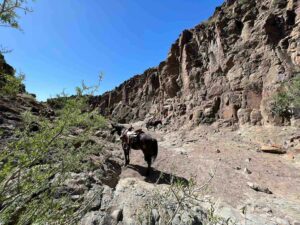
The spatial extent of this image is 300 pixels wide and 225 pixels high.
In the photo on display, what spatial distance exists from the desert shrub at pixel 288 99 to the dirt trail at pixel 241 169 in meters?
1.40

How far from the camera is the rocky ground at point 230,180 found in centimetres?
574

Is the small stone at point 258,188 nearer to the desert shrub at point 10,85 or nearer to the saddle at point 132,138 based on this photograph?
the saddle at point 132,138

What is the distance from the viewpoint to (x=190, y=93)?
2609 cm

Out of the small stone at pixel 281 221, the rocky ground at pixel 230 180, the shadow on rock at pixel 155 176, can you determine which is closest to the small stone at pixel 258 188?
the rocky ground at pixel 230 180

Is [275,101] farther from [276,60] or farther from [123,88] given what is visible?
[123,88]

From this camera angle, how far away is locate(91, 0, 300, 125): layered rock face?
56.5 ft

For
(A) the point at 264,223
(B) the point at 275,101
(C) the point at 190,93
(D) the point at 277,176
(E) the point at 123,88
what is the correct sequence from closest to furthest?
(A) the point at 264,223 → (D) the point at 277,176 → (B) the point at 275,101 → (C) the point at 190,93 → (E) the point at 123,88

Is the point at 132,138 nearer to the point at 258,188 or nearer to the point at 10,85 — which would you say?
the point at 258,188

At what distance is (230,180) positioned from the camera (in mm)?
8555

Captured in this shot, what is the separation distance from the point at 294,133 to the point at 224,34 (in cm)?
1523

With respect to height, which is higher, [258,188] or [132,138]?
[132,138]

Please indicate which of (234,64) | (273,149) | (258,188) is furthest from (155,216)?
(234,64)

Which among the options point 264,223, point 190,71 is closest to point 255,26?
point 190,71

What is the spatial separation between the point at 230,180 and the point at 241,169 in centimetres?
188
